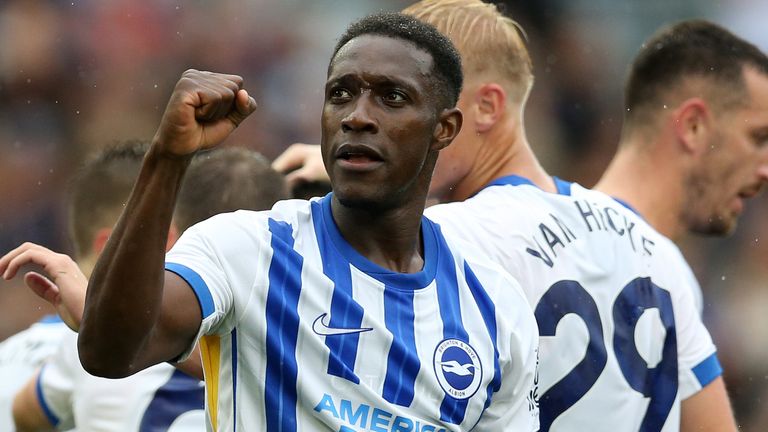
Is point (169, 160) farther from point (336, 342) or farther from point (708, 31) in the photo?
point (708, 31)

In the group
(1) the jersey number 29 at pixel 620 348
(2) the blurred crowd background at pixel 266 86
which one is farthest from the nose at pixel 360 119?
(2) the blurred crowd background at pixel 266 86

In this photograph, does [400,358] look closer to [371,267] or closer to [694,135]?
[371,267]

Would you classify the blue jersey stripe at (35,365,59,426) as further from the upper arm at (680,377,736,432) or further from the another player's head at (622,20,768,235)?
the another player's head at (622,20,768,235)

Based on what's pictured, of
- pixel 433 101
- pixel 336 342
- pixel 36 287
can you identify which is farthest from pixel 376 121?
pixel 36 287

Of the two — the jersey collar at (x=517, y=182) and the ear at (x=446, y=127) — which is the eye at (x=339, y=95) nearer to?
the ear at (x=446, y=127)

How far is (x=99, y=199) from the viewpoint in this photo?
16.4 feet

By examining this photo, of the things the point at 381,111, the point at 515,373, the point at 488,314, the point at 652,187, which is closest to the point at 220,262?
the point at 381,111

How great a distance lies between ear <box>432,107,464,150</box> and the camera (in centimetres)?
325

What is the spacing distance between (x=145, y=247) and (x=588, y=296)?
5.87ft

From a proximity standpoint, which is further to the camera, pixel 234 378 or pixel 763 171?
pixel 763 171

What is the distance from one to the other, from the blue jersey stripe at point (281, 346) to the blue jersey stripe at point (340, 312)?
0.09 m

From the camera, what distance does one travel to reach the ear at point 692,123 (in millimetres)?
5227

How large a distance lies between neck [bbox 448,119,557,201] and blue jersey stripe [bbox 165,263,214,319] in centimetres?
172

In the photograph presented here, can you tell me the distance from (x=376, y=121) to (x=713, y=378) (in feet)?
5.98
